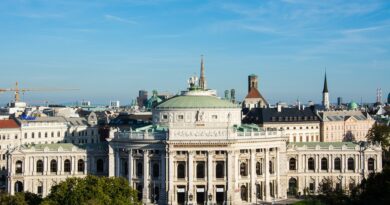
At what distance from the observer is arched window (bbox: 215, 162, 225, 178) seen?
122188 mm

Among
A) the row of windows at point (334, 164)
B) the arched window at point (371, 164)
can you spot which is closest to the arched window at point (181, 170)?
the row of windows at point (334, 164)

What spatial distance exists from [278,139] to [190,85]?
22041 millimetres

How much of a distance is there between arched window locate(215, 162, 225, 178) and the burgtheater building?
18 centimetres

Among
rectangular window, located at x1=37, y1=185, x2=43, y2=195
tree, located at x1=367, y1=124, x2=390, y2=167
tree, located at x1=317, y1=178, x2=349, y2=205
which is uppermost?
tree, located at x1=367, y1=124, x2=390, y2=167

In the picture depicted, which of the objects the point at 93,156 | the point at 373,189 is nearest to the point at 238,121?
the point at 93,156

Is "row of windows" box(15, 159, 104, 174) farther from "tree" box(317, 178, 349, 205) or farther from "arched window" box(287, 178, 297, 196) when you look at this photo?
"tree" box(317, 178, 349, 205)

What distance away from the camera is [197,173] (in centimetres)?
12219

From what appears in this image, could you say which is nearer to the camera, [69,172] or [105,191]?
[105,191]

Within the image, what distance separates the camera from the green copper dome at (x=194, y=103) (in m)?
130

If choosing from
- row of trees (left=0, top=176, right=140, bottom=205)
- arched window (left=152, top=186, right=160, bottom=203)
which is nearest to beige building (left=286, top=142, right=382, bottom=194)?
arched window (left=152, top=186, right=160, bottom=203)

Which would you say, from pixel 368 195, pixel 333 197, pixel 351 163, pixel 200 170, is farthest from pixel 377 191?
pixel 351 163

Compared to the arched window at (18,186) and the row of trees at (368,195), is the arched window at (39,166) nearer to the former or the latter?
the arched window at (18,186)

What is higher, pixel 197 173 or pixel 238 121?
pixel 238 121

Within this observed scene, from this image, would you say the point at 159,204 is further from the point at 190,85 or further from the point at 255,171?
the point at 190,85
